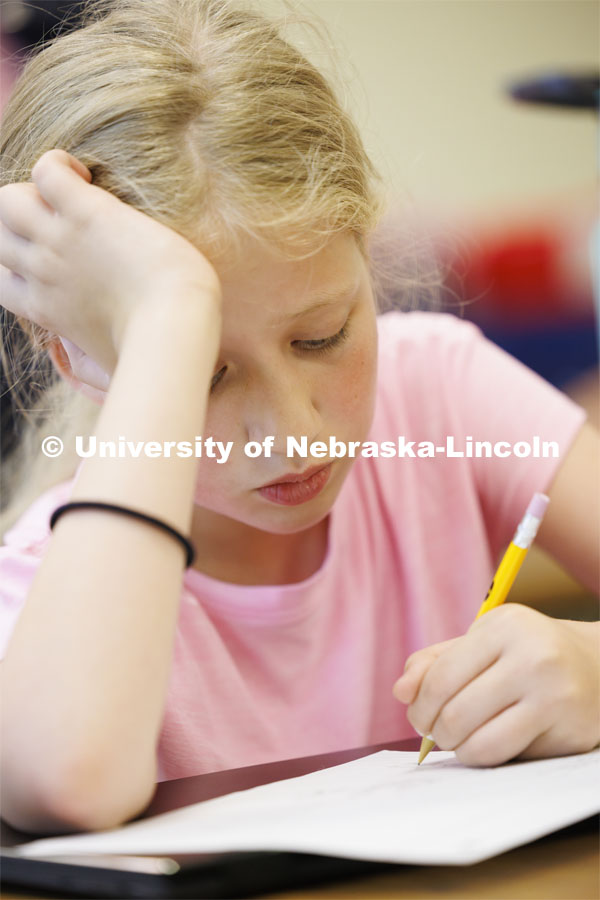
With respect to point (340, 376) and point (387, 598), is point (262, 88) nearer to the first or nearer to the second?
point (340, 376)

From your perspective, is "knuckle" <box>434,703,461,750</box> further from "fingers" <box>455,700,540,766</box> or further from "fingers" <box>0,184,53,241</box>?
"fingers" <box>0,184,53,241</box>

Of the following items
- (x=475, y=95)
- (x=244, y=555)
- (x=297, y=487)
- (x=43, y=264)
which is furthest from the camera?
(x=475, y=95)

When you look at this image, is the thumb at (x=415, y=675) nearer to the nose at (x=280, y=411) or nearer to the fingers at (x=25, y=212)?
the nose at (x=280, y=411)

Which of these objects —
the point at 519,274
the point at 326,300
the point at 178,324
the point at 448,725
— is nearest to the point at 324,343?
the point at 326,300

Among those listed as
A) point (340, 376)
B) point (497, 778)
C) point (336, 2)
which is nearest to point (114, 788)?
point (497, 778)

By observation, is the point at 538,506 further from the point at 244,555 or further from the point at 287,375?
the point at 244,555

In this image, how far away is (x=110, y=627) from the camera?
15.4 inches

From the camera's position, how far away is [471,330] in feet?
2.97

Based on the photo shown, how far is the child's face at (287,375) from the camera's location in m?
0.53

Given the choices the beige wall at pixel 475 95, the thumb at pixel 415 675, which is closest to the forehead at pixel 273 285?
the thumb at pixel 415 675

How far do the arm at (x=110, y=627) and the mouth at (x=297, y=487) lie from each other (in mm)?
164

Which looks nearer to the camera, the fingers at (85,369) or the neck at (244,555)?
the fingers at (85,369)

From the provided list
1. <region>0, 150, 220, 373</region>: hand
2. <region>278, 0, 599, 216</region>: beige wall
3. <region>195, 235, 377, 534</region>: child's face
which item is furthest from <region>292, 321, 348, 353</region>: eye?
<region>278, 0, 599, 216</region>: beige wall

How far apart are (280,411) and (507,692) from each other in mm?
206
